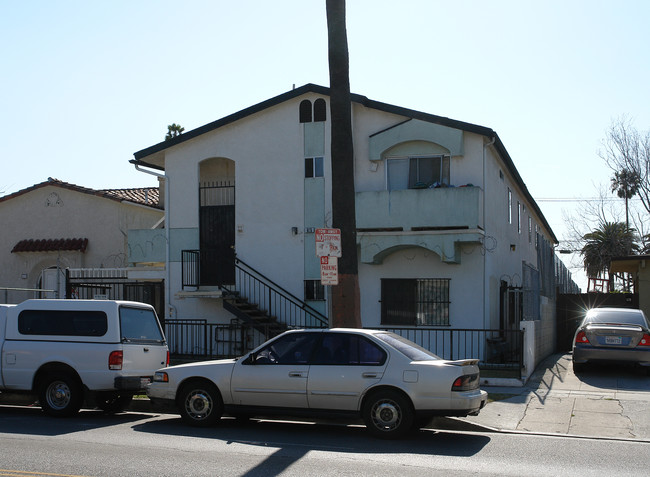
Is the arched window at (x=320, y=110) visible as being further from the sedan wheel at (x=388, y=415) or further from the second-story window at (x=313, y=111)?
the sedan wheel at (x=388, y=415)

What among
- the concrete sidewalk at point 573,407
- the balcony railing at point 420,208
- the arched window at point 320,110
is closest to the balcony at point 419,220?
the balcony railing at point 420,208

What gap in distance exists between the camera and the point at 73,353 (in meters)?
11.9

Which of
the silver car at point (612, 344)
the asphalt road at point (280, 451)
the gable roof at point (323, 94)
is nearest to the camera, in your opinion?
the asphalt road at point (280, 451)

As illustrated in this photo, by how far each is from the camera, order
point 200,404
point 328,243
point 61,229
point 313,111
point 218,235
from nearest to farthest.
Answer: point 200,404, point 328,243, point 313,111, point 218,235, point 61,229

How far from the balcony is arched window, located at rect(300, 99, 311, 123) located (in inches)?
116

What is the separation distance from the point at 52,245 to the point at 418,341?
15.5m

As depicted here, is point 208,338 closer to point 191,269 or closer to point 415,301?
point 191,269

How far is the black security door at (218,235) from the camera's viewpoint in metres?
21.8

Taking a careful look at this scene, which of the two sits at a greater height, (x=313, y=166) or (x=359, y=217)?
(x=313, y=166)

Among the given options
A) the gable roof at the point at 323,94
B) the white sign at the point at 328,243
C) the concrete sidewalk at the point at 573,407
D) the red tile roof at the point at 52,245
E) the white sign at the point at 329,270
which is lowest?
A: the concrete sidewalk at the point at 573,407

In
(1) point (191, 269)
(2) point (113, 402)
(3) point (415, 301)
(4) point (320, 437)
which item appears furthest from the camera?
(1) point (191, 269)

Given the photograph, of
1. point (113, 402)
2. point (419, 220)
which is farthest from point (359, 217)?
point (113, 402)

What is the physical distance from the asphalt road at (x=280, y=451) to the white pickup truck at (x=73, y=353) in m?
0.57

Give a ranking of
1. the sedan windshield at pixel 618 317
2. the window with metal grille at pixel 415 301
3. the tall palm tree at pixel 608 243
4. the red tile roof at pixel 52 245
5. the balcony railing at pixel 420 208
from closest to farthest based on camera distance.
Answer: the sedan windshield at pixel 618 317 → the balcony railing at pixel 420 208 → the window with metal grille at pixel 415 301 → the red tile roof at pixel 52 245 → the tall palm tree at pixel 608 243
